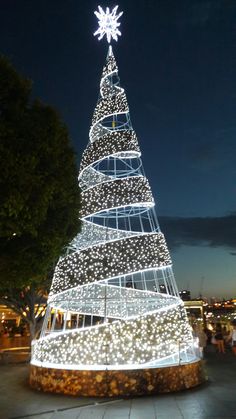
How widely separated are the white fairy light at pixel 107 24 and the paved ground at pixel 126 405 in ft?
42.3

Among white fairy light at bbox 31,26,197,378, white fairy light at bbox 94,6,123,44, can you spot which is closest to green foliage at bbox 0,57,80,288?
white fairy light at bbox 31,26,197,378

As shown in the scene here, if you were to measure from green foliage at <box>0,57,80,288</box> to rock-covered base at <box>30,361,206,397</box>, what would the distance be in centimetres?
279

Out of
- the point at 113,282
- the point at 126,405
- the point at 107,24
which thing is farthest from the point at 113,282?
the point at 107,24

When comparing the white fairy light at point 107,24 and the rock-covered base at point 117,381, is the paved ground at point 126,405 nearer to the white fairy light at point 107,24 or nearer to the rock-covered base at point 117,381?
Result: the rock-covered base at point 117,381

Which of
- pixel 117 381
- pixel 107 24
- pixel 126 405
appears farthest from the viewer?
pixel 107 24

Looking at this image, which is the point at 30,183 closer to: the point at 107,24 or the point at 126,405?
the point at 126,405

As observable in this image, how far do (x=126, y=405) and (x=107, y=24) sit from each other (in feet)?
44.9

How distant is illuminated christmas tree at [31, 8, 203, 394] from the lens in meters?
10.4

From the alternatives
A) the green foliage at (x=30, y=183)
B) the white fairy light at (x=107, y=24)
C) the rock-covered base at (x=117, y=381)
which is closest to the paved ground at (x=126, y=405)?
the rock-covered base at (x=117, y=381)

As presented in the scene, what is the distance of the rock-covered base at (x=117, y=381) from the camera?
9805 millimetres

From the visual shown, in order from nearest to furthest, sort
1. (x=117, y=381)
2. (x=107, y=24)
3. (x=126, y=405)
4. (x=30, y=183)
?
(x=30, y=183)
(x=126, y=405)
(x=117, y=381)
(x=107, y=24)

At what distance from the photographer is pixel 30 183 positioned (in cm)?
812

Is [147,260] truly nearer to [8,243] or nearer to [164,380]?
[164,380]

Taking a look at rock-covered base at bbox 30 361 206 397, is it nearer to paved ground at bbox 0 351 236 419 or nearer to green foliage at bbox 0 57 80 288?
paved ground at bbox 0 351 236 419
